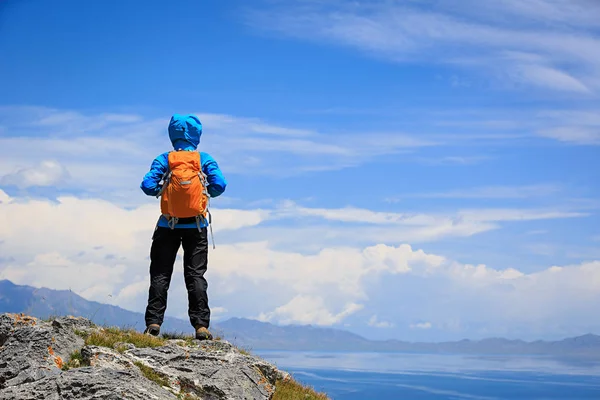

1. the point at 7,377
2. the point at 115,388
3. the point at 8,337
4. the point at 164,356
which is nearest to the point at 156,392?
the point at 115,388

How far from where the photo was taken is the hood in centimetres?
1345

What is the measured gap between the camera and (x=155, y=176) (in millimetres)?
13023

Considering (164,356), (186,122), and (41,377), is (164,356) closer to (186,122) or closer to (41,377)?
(41,377)

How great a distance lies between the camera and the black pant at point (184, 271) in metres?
13.2

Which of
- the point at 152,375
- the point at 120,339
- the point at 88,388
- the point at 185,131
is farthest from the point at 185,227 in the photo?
the point at 88,388

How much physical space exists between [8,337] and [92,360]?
188 centimetres

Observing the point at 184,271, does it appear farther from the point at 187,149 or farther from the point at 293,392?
the point at 293,392

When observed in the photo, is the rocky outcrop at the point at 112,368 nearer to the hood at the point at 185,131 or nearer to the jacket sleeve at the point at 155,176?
the jacket sleeve at the point at 155,176

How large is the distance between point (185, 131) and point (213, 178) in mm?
1071

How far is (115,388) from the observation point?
9.62 metres

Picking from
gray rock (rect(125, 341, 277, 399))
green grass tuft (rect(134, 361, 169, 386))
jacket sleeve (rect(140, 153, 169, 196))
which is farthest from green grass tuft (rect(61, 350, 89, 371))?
jacket sleeve (rect(140, 153, 169, 196))

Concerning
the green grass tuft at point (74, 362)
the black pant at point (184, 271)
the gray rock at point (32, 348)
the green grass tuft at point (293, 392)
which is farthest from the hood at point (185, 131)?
the green grass tuft at point (293, 392)

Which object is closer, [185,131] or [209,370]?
[209,370]

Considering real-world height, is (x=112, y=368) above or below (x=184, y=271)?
below
